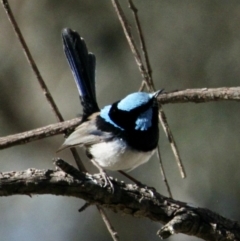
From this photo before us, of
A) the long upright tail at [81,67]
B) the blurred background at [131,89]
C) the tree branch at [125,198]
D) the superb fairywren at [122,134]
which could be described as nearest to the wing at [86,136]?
the superb fairywren at [122,134]

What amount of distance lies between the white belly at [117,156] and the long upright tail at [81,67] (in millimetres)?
299

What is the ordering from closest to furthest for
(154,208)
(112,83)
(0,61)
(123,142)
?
(154,208), (123,142), (112,83), (0,61)

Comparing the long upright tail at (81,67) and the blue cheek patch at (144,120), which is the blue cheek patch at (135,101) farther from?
the long upright tail at (81,67)

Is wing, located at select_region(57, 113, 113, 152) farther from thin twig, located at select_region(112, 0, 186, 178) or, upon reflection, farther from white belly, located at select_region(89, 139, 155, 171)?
thin twig, located at select_region(112, 0, 186, 178)

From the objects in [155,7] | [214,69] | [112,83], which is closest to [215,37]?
[214,69]

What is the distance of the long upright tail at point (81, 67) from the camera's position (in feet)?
6.39

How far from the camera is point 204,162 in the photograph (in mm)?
2984

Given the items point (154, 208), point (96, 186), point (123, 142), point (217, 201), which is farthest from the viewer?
point (217, 201)

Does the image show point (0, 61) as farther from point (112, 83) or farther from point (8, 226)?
point (8, 226)

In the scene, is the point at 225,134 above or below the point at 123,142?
below

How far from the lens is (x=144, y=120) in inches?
65.3

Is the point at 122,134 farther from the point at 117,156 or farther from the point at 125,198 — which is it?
the point at 125,198

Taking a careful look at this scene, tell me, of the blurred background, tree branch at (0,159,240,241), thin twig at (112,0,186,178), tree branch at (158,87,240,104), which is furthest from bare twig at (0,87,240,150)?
the blurred background

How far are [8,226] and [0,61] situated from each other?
1108 millimetres
